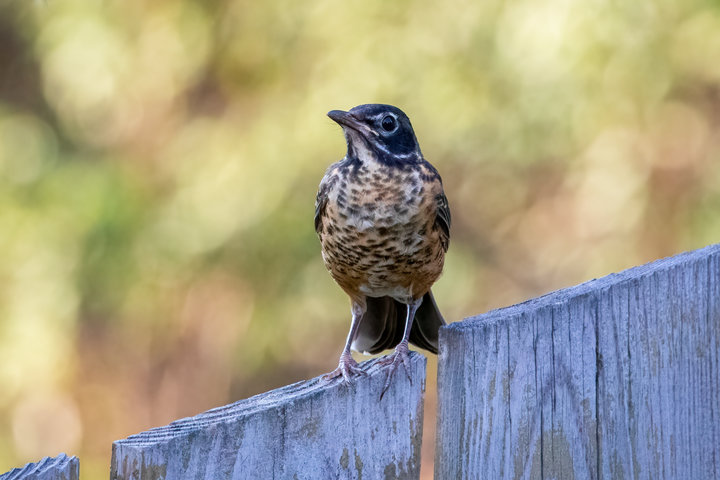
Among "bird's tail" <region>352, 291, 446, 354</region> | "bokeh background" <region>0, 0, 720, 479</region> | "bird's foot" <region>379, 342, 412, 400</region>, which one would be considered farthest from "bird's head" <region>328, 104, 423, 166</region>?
"bokeh background" <region>0, 0, 720, 479</region>

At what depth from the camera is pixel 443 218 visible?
346 cm

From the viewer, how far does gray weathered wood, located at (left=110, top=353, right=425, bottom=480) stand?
171 cm

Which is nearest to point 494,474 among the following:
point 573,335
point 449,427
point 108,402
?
point 449,427

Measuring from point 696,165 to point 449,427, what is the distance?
4.14 meters

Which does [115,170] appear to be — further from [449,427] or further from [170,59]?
[449,427]

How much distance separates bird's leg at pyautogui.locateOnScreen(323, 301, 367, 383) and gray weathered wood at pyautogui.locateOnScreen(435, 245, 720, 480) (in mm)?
273

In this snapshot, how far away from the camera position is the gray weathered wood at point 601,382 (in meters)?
1.87

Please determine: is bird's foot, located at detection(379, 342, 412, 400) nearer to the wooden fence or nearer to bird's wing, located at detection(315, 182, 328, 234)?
the wooden fence

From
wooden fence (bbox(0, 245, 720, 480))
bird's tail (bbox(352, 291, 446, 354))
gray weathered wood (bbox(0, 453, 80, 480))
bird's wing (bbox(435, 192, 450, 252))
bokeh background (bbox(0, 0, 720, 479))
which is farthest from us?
bokeh background (bbox(0, 0, 720, 479))

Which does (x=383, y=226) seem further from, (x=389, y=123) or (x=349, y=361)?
(x=349, y=361)

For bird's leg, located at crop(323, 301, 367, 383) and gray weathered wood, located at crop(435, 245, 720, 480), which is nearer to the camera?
gray weathered wood, located at crop(435, 245, 720, 480)

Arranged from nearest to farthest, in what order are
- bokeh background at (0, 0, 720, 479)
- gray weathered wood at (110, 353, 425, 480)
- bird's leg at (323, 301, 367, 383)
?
1. gray weathered wood at (110, 353, 425, 480)
2. bird's leg at (323, 301, 367, 383)
3. bokeh background at (0, 0, 720, 479)

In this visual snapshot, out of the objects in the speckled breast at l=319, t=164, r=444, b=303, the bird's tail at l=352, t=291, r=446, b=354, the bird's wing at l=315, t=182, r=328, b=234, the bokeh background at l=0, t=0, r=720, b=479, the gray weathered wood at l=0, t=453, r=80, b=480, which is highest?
the bokeh background at l=0, t=0, r=720, b=479

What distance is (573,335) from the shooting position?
186 cm
